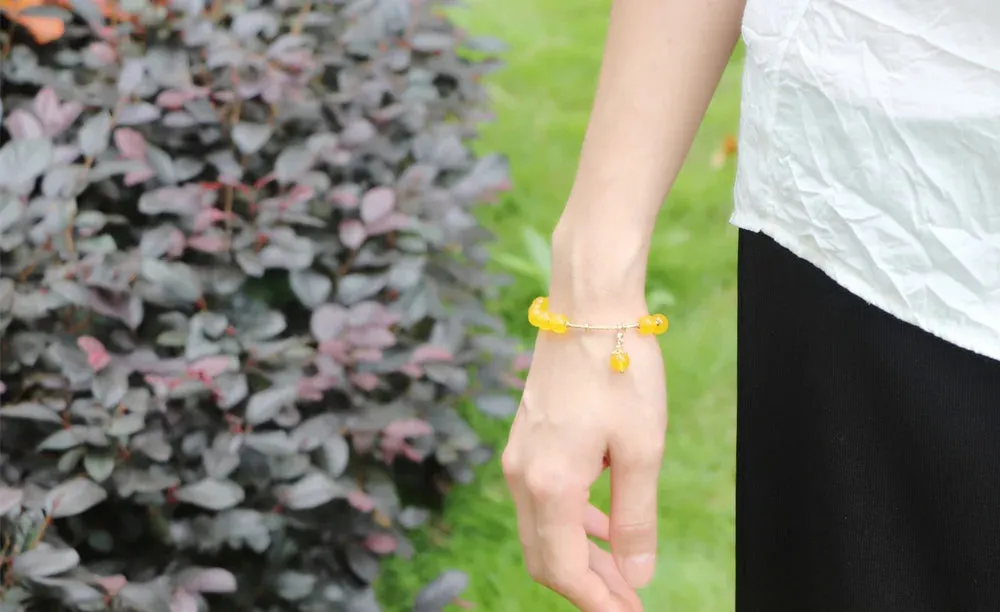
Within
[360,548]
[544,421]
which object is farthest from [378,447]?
[544,421]

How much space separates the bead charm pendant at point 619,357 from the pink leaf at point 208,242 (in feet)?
3.44

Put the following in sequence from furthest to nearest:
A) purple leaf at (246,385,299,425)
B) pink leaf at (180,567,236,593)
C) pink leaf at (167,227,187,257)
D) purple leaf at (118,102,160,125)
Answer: purple leaf at (118,102,160,125)
pink leaf at (167,227,187,257)
purple leaf at (246,385,299,425)
pink leaf at (180,567,236,593)

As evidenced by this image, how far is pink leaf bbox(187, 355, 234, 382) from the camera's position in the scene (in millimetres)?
1661

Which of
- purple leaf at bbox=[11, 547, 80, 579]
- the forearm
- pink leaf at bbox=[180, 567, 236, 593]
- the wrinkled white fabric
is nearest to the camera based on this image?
the wrinkled white fabric

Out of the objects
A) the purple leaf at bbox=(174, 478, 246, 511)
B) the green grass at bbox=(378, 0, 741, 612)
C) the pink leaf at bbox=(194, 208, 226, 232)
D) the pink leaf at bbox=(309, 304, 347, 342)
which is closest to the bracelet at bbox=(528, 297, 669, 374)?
the purple leaf at bbox=(174, 478, 246, 511)

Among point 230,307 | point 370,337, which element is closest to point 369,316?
point 370,337

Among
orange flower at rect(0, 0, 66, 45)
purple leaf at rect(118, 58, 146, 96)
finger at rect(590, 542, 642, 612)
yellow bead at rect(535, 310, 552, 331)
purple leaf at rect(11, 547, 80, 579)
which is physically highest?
yellow bead at rect(535, 310, 552, 331)

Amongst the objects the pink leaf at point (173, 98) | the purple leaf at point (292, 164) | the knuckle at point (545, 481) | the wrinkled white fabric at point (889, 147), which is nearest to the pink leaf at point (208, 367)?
the purple leaf at point (292, 164)

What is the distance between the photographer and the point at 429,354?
6.50ft

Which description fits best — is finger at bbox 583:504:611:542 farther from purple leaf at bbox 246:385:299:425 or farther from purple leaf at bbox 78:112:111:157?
purple leaf at bbox 78:112:111:157

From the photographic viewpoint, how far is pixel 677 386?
2.87 m

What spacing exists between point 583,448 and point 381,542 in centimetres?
106

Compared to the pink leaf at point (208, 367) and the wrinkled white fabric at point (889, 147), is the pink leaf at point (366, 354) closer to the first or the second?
the pink leaf at point (208, 367)

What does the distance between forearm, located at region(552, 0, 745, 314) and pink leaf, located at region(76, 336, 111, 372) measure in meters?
0.93
